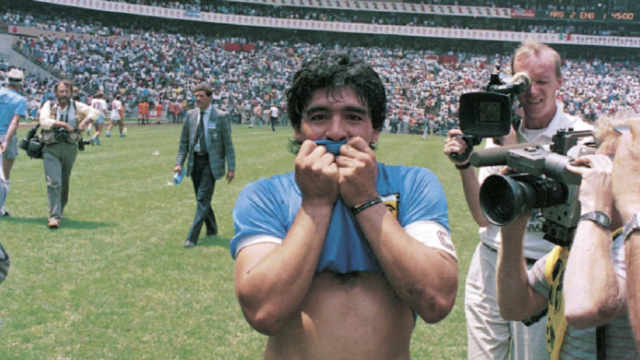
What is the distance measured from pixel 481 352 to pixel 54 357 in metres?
3.36

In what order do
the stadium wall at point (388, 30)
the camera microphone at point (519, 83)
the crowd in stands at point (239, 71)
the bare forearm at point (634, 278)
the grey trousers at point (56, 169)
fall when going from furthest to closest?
the stadium wall at point (388, 30), the crowd in stands at point (239, 71), the grey trousers at point (56, 169), the camera microphone at point (519, 83), the bare forearm at point (634, 278)

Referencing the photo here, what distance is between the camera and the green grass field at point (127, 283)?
17.2 feet

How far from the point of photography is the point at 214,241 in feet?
29.6

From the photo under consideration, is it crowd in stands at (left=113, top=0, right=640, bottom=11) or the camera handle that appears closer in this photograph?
the camera handle

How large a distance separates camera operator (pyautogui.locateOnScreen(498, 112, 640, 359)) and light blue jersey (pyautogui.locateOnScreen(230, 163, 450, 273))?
40cm

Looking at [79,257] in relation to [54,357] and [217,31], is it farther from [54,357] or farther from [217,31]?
[217,31]

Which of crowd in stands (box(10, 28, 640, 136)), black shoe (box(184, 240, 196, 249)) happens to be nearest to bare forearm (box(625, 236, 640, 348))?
black shoe (box(184, 240, 196, 249))

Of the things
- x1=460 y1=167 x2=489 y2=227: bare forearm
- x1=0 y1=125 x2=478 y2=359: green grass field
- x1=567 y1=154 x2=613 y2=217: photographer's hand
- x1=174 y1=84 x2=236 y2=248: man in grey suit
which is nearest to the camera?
x1=567 y1=154 x2=613 y2=217: photographer's hand

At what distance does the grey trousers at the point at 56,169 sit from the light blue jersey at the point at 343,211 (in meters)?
7.94

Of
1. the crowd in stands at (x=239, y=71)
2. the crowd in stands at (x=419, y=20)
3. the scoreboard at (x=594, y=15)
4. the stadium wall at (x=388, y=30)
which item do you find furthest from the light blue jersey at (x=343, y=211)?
the scoreboard at (x=594, y=15)

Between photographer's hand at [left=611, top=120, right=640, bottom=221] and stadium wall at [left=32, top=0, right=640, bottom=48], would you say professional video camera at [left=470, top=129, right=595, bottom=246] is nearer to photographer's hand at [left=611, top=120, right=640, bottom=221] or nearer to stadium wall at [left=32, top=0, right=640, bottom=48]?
photographer's hand at [left=611, top=120, right=640, bottom=221]

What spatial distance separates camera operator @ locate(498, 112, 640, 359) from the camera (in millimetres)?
1929

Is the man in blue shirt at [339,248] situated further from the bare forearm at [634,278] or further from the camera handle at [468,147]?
the camera handle at [468,147]

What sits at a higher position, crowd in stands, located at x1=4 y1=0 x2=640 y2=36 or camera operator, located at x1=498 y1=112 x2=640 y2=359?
crowd in stands, located at x1=4 y1=0 x2=640 y2=36
